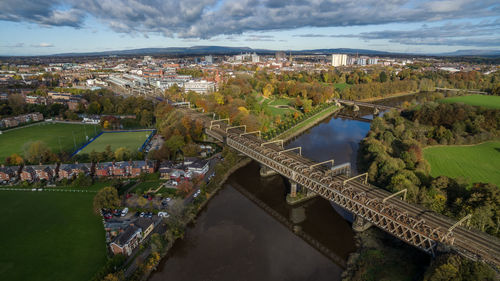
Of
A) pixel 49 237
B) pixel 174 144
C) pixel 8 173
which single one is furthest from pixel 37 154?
pixel 49 237

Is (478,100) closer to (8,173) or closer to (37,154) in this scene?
(37,154)

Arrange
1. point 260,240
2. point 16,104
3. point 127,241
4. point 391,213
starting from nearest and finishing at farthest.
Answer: point 391,213
point 127,241
point 260,240
point 16,104

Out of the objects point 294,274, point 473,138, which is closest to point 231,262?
point 294,274

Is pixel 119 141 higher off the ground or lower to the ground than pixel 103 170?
higher

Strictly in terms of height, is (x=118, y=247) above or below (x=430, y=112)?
below

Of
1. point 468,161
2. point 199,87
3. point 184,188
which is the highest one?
point 199,87

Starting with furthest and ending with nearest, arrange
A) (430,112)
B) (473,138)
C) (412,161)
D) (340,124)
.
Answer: (340,124)
(430,112)
(473,138)
(412,161)

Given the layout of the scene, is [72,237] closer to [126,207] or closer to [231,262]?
[126,207]
